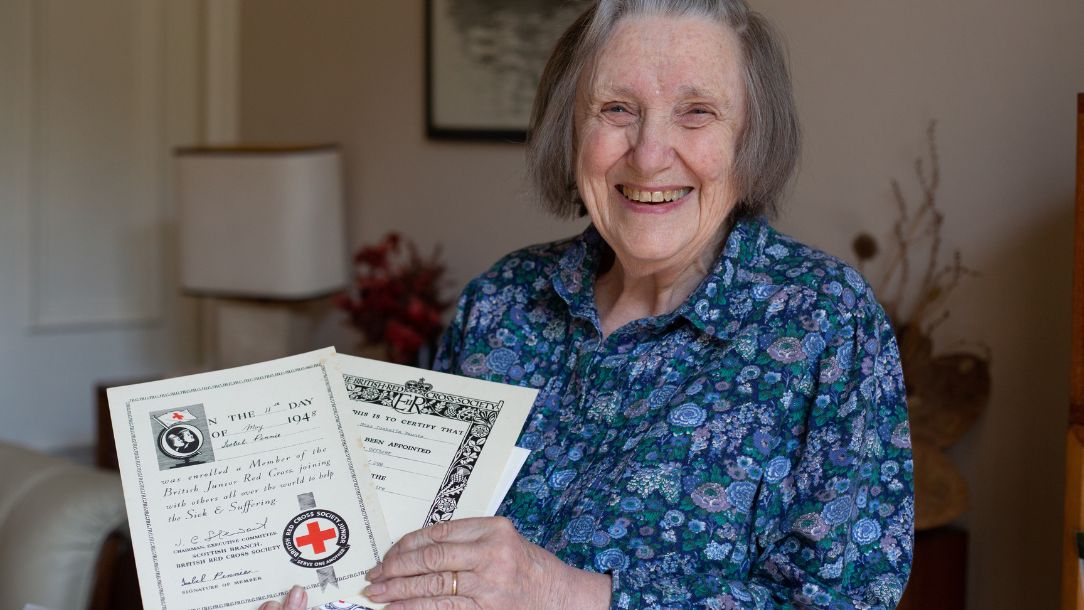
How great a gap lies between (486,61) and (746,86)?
1.69 metres

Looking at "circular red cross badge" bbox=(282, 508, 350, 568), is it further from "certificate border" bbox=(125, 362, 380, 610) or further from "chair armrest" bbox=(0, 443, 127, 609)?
"chair armrest" bbox=(0, 443, 127, 609)

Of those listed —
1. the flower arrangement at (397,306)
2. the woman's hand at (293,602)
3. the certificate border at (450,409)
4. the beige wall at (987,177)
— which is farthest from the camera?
the flower arrangement at (397,306)

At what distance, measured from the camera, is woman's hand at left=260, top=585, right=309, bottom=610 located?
1.15 m

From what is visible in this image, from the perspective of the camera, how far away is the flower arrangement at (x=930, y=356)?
1.97 meters

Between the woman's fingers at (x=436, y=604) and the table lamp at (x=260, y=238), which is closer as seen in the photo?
the woman's fingers at (x=436, y=604)

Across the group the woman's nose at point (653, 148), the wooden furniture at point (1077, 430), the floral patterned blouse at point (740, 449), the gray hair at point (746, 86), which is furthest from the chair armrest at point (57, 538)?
the wooden furniture at point (1077, 430)

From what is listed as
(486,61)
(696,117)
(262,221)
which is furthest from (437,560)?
(262,221)

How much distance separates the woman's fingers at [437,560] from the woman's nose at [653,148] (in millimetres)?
499

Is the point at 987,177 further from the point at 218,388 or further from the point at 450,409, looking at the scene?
the point at 218,388

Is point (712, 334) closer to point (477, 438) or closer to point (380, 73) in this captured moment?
point (477, 438)

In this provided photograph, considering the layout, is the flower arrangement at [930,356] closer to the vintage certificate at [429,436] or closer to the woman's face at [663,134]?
the woman's face at [663,134]

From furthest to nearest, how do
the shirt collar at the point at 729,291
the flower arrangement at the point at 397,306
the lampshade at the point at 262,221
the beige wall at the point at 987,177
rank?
the lampshade at the point at 262,221
the flower arrangement at the point at 397,306
the beige wall at the point at 987,177
the shirt collar at the point at 729,291
